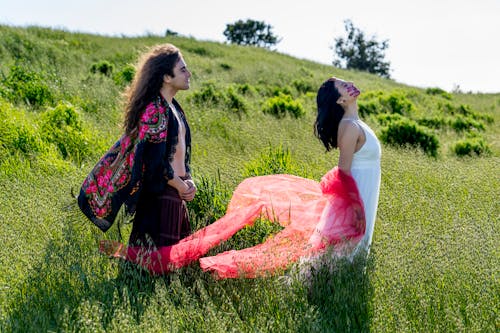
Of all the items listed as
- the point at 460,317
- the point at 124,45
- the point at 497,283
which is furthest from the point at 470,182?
the point at 124,45

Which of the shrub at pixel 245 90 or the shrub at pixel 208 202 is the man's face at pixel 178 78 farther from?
the shrub at pixel 245 90

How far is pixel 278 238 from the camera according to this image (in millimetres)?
4289

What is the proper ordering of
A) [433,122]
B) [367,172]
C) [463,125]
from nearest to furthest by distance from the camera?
1. [367,172]
2. [433,122]
3. [463,125]

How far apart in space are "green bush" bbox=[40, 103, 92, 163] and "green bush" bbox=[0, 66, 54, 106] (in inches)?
78.4

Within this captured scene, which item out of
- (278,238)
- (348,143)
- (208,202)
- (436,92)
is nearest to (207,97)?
(208,202)

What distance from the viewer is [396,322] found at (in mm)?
3355

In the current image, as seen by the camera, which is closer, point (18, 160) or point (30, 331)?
point (30, 331)

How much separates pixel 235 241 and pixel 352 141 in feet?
4.38

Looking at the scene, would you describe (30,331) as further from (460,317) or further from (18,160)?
(18,160)

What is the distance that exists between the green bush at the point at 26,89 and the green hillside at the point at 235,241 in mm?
26

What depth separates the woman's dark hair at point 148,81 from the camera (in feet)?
13.5

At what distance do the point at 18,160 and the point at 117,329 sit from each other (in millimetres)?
4351

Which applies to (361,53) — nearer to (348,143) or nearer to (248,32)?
(248,32)

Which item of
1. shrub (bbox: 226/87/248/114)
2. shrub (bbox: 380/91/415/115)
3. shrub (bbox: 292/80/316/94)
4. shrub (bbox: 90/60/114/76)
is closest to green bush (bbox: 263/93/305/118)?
shrub (bbox: 226/87/248/114)
